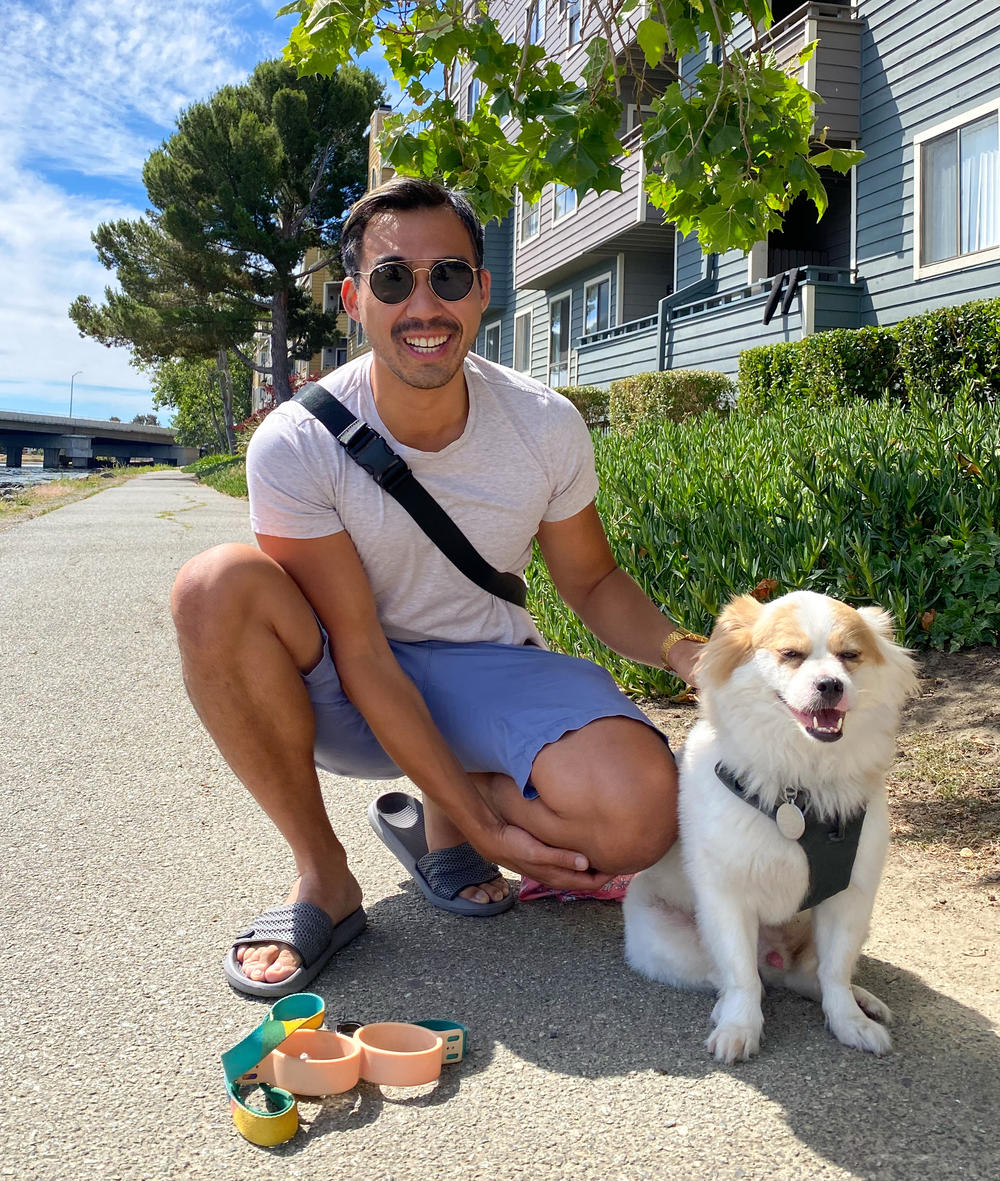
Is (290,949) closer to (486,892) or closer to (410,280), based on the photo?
(486,892)

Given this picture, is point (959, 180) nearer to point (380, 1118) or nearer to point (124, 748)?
point (124, 748)

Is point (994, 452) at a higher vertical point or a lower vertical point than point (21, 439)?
lower

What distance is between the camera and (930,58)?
10984mm

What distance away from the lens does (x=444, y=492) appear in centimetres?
297

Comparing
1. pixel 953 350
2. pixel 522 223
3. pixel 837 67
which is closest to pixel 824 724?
pixel 953 350

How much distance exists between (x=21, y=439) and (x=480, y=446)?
89100 millimetres

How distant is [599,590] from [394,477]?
2.67 ft

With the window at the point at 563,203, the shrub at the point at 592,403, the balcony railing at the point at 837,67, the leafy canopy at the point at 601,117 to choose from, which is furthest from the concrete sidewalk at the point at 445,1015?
the window at the point at 563,203

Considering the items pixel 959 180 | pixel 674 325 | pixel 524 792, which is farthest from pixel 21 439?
pixel 524 792

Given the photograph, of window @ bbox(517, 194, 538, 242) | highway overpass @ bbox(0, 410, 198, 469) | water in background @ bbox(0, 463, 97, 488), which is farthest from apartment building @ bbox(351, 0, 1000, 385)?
highway overpass @ bbox(0, 410, 198, 469)

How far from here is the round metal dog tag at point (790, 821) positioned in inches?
89.5

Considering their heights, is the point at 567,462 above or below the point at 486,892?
above

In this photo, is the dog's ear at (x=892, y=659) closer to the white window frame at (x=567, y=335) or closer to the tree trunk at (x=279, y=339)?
the white window frame at (x=567, y=335)

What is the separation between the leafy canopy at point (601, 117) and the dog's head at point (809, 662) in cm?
152
